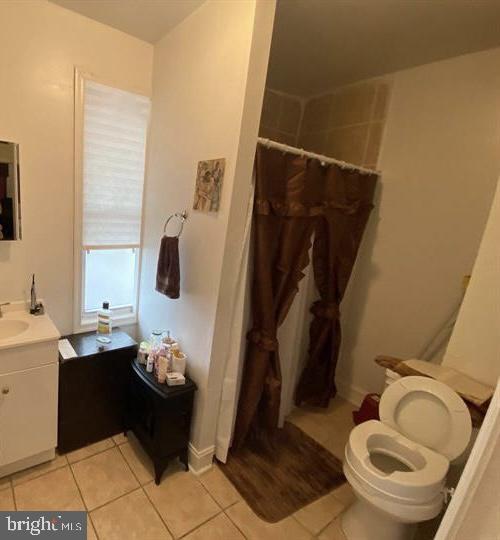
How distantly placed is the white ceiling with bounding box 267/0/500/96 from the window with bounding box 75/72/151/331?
103 centimetres

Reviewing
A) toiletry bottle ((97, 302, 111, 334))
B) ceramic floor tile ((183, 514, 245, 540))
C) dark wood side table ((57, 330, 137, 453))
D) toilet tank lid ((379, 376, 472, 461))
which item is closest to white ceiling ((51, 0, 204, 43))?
toiletry bottle ((97, 302, 111, 334))

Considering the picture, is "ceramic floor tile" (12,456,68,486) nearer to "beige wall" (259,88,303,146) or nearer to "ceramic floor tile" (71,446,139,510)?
"ceramic floor tile" (71,446,139,510)

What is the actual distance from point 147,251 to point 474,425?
2072mm

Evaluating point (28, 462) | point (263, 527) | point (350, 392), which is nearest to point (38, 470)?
point (28, 462)

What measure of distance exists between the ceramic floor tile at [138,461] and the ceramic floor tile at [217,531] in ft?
1.34

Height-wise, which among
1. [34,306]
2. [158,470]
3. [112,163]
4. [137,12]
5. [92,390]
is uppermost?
[137,12]

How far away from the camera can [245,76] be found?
1493 mm

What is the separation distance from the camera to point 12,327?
1.82 m

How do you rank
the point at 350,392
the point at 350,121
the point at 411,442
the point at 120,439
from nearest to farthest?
the point at 411,442, the point at 120,439, the point at 350,121, the point at 350,392

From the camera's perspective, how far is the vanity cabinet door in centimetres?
161

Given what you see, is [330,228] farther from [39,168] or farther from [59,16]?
[59,16]

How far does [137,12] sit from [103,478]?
2521 millimetres

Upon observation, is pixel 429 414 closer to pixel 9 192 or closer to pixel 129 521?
pixel 129 521

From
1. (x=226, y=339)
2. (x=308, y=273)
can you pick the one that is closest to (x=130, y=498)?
(x=226, y=339)
